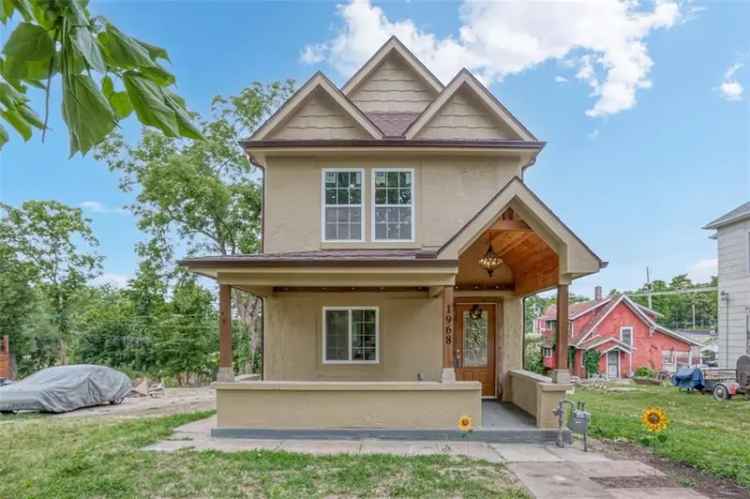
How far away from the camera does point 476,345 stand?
38.0 feet

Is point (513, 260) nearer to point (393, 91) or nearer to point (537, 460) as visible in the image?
point (537, 460)

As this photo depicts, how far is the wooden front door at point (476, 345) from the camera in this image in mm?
11438

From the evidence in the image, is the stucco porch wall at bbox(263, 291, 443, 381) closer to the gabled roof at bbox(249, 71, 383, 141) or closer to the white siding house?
the gabled roof at bbox(249, 71, 383, 141)

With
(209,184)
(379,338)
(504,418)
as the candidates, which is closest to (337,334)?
(379,338)

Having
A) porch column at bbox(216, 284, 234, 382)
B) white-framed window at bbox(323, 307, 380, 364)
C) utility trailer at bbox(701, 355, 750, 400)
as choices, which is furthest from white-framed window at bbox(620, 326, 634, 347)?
porch column at bbox(216, 284, 234, 382)

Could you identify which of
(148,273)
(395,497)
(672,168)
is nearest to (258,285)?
(395,497)

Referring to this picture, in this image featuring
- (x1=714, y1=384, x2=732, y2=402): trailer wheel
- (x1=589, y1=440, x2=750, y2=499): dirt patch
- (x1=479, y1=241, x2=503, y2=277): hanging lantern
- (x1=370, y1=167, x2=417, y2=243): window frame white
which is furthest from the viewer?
(x1=714, y1=384, x2=732, y2=402): trailer wheel

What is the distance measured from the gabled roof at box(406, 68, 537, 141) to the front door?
2485 centimetres

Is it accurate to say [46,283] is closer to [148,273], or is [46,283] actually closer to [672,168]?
[148,273]

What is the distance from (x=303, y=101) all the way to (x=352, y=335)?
17.9ft

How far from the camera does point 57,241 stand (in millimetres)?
24062

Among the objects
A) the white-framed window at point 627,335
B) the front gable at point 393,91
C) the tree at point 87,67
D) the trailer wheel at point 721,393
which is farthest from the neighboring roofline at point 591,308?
the tree at point 87,67

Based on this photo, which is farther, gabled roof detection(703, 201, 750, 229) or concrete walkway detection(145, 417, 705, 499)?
gabled roof detection(703, 201, 750, 229)

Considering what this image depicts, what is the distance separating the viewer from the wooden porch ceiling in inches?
353
